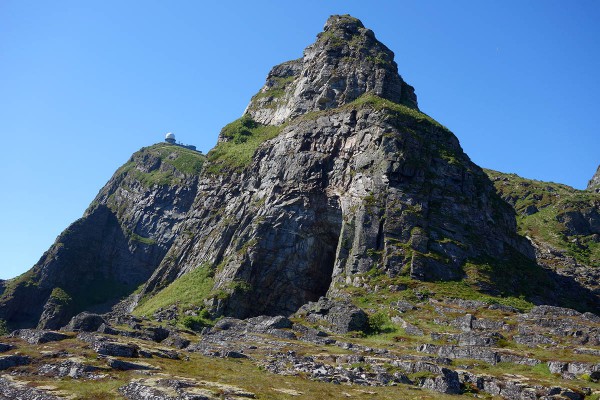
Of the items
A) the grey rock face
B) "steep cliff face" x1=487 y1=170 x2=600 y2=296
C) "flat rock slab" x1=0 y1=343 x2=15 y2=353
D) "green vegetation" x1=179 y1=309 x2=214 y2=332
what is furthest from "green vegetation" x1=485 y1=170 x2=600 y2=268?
"flat rock slab" x1=0 y1=343 x2=15 y2=353

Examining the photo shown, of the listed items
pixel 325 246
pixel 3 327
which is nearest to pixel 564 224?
pixel 325 246

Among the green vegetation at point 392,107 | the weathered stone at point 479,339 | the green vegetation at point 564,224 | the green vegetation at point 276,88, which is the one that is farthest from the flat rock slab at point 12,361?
the green vegetation at point 564,224

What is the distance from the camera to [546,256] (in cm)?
15175

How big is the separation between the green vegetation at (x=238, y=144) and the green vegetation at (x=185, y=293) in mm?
35875

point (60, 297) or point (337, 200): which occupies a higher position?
point (337, 200)

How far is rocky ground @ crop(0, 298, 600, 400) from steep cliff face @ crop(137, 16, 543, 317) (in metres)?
18.8

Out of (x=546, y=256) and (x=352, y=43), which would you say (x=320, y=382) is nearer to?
(x=352, y=43)

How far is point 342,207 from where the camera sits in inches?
4227

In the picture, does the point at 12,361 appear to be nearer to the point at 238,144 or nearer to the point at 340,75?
the point at 340,75

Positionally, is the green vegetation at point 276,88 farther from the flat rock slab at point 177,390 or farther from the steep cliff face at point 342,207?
the flat rock slab at point 177,390

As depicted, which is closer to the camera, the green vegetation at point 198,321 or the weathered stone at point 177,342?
the weathered stone at point 177,342

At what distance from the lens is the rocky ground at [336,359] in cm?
4000

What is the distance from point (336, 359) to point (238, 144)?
10504cm

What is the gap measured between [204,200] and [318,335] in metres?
81.0
